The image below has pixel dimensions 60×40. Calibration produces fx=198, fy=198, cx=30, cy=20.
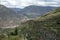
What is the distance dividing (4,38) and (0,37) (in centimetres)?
243

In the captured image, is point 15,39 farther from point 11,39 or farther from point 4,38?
point 4,38

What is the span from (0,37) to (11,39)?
8455 millimetres

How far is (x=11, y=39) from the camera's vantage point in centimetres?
7819

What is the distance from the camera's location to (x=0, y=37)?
70.5 meters

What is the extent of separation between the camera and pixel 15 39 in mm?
81250

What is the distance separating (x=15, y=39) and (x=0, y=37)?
1181cm

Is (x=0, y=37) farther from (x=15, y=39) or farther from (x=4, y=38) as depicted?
(x=15, y=39)

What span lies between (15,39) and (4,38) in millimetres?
9407

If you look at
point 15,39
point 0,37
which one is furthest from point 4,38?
point 15,39

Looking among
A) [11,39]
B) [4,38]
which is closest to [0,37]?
[4,38]

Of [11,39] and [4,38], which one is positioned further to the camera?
[11,39]

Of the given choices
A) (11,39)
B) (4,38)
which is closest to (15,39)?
(11,39)

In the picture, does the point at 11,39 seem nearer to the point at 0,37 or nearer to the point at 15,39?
the point at 15,39

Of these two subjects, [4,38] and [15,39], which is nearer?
[4,38]
